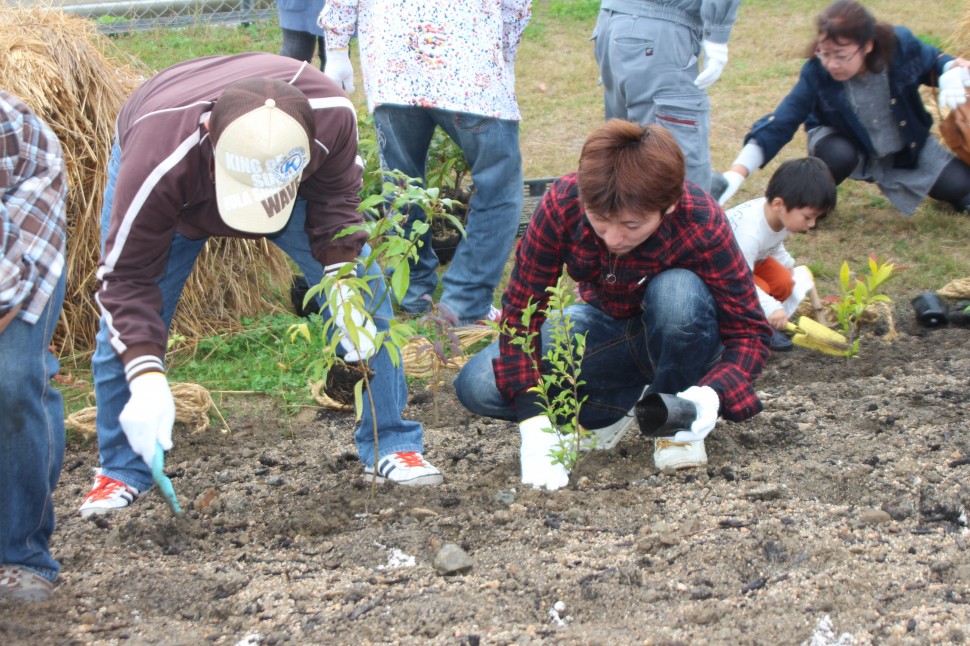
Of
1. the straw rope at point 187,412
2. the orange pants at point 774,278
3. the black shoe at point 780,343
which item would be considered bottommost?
the straw rope at point 187,412

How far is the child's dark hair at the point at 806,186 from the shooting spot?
3.49 meters

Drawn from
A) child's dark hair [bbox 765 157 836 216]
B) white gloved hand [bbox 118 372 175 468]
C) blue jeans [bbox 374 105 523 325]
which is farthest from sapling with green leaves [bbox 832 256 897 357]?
white gloved hand [bbox 118 372 175 468]

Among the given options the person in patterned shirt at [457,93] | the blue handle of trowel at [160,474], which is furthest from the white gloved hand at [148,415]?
the person in patterned shirt at [457,93]

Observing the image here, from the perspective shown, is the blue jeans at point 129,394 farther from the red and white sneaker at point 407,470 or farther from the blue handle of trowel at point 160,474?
the blue handle of trowel at point 160,474

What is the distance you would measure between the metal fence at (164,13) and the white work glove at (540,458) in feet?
21.3

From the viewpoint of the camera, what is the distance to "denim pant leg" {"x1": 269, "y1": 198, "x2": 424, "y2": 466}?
2672 millimetres

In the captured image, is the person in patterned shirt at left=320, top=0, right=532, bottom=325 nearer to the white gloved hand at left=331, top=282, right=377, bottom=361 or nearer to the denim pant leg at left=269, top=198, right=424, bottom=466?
the denim pant leg at left=269, top=198, right=424, bottom=466

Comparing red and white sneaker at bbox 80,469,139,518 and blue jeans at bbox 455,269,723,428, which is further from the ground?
blue jeans at bbox 455,269,723,428

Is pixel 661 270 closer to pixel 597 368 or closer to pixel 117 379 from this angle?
pixel 597 368

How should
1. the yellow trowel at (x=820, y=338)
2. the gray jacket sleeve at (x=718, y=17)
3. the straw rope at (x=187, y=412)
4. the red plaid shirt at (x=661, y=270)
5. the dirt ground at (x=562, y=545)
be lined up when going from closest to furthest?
1. the dirt ground at (x=562, y=545)
2. the red plaid shirt at (x=661, y=270)
3. the straw rope at (x=187, y=412)
4. the yellow trowel at (x=820, y=338)
5. the gray jacket sleeve at (x=718, y=17)

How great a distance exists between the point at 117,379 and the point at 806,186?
2357mm

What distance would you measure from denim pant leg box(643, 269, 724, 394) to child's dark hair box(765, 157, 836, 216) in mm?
1002

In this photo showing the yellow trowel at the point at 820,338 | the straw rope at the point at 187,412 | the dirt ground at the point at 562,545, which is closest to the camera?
the dirt ground at the point at 562,545

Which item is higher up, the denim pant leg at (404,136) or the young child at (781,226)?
the denim pant leg at (404,136)
